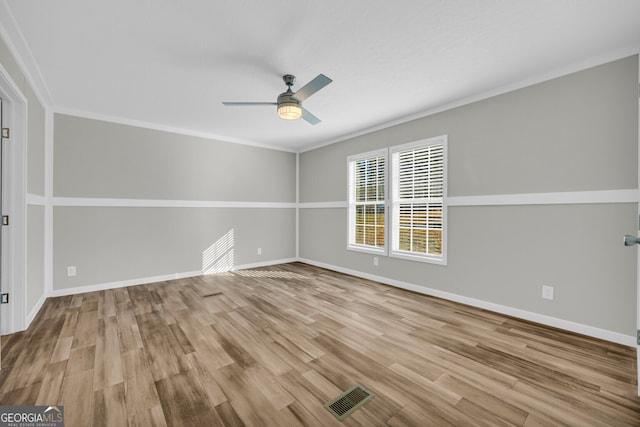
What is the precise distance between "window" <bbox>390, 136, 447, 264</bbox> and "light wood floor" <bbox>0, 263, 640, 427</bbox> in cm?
89

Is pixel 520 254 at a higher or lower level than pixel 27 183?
lower

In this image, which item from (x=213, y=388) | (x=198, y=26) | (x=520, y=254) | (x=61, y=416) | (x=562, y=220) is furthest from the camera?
(x=520, y=254)

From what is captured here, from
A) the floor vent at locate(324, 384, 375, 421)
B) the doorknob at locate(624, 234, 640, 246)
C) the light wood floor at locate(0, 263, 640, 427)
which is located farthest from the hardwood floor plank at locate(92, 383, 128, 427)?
the doorknob at locate(624, 234, 640, 246)

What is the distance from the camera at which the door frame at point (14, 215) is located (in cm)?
255

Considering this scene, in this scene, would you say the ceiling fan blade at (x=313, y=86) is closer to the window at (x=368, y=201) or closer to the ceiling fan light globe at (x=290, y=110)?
the ceiling fan light globe at (x=290, y=110)

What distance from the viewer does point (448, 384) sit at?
72.6 inches

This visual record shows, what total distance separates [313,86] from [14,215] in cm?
316

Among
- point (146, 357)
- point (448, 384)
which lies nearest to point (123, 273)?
point (146, 357)

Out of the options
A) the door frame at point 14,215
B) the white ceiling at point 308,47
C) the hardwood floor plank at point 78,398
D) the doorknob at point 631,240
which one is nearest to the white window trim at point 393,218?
the white ceiling at point 308,47

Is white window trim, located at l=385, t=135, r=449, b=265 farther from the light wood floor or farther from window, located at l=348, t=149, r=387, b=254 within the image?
the light wood floor

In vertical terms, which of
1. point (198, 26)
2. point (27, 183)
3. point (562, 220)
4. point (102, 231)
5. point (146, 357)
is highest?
point (198, 26)

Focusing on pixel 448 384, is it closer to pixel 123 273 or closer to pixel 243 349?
pixel 243 349

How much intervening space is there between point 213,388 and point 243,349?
0.52m

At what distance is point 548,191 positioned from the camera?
2.79 metres
